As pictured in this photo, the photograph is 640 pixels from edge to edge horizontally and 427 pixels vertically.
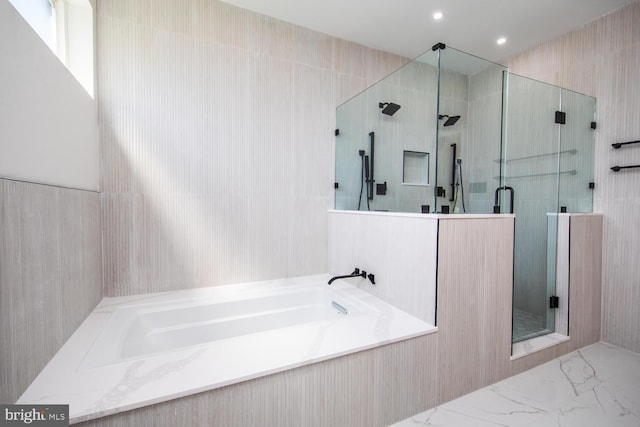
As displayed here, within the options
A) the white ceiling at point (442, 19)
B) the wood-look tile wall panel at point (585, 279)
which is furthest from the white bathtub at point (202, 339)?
the white ceiling at point (442, 19)

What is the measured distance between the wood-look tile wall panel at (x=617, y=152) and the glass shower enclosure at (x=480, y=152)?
0.32 feet

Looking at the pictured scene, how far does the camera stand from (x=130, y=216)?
1.90 meters

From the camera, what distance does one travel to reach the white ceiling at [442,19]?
6.73ft

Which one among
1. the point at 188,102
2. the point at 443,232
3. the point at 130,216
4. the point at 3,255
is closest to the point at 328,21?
the point at 188,102

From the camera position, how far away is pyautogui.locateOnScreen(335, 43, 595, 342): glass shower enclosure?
1.64 metres

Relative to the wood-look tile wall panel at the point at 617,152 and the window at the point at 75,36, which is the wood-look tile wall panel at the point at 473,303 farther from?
the window at the point at 75,36

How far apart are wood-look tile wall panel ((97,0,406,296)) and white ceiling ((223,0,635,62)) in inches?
6.7

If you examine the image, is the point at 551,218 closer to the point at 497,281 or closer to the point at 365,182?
the point at 497,281

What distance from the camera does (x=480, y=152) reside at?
181cm

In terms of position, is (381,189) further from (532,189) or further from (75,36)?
(75,36)

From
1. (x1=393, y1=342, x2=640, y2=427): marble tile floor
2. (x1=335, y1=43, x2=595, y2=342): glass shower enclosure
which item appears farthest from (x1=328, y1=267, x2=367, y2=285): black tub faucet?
(x1=393, y1=342, x2=640, y2=427): marble tile floor

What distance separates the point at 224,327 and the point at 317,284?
0.79 m

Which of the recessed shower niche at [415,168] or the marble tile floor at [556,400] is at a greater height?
the recessed shower niche at [415,168]

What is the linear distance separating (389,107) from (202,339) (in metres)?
2.21
